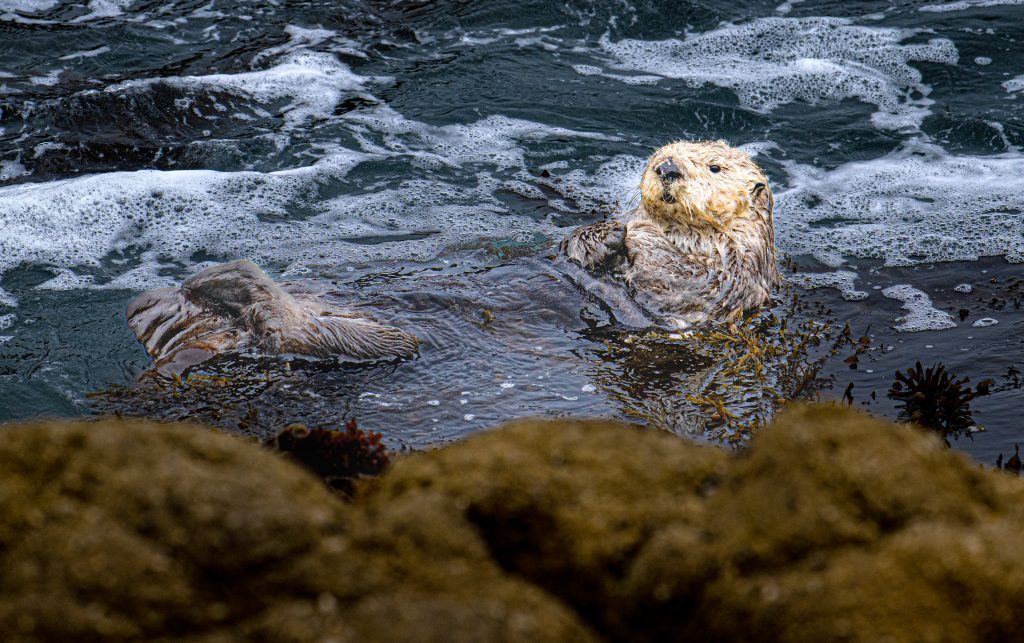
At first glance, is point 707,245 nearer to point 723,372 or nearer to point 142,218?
point 723,372

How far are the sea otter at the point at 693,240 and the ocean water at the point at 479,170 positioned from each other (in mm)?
289

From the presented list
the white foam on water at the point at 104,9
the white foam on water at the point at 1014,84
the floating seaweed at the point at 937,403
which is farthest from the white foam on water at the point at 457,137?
the floating seaweed at the point at 937,403

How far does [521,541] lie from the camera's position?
60.4 inches

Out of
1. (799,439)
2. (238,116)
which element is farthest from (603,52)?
(799,439)

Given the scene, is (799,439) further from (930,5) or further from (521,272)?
(930,5)

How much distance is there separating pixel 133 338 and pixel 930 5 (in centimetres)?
988

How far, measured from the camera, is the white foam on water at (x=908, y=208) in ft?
22.3

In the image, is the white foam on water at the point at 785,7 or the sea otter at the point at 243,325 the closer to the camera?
the sea otter at the point at 243,325

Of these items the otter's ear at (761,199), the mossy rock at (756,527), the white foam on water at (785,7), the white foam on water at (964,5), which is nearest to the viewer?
the mossy rock at (756,527)

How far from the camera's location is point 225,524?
1.33 meters

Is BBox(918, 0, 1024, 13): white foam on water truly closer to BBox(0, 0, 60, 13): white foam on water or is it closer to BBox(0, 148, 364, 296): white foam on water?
BBox(0, 148, 364, 296): white foam on water

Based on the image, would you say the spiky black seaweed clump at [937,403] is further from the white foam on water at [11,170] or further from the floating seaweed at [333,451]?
the white foam on water at [11,170]

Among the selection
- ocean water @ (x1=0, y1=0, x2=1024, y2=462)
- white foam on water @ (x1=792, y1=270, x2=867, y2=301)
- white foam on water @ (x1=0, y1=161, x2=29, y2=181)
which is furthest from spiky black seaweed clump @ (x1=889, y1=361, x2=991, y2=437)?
white foam on water @ (x1=0, y1=161, x2=29, y2=181)

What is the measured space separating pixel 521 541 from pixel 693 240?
4.02 meters
